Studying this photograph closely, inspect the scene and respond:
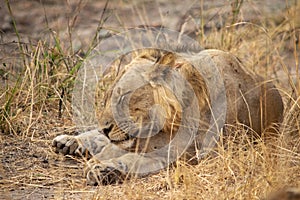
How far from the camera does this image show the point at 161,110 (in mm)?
3879

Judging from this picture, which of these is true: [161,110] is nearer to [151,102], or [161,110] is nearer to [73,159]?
[151,102]

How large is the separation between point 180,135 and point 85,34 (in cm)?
362

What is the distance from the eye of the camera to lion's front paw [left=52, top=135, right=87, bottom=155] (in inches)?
168

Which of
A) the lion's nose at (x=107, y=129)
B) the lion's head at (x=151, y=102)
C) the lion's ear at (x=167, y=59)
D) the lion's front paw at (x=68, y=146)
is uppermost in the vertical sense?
the lion's ear at (x=167, y=59)

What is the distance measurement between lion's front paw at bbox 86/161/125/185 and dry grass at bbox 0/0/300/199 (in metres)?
0.07

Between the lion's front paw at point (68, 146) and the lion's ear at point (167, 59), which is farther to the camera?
the lion's front paw at point (68, 146)

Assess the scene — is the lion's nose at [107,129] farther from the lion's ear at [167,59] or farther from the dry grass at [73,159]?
the lion's ear at [167,59]

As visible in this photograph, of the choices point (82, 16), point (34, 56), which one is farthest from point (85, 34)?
point (34, 56)

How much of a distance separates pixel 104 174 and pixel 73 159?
564 millimetres

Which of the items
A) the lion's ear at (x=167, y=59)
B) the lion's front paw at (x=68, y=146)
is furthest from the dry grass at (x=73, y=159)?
the lion's ear at (x=167, y=59)

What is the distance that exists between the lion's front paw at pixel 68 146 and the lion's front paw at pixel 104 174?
1.74 ft

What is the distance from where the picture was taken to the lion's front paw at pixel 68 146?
4262mm

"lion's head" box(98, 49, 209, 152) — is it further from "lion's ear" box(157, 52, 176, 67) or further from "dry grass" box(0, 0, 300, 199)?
"dry grass" box(0, 0, 300, 199)

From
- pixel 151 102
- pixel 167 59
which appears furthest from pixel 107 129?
pixel 167 59
